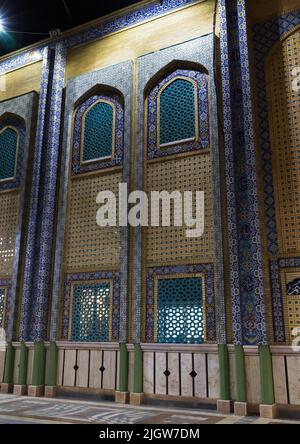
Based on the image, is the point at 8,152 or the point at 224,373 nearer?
the point at 224,373

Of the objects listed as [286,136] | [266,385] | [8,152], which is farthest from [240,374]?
[8,152]

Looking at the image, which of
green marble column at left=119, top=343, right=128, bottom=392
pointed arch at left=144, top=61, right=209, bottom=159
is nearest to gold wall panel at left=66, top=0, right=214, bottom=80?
pointed arch at left=144, top=61, right=209, bottom=159

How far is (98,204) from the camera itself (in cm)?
691

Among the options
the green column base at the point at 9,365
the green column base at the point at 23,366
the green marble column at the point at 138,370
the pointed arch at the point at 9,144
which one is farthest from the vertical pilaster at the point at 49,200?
the green marble column at the point at 138,370

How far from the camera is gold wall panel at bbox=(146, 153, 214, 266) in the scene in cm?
593

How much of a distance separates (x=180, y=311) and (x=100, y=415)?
5.63ft

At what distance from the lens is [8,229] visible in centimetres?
757

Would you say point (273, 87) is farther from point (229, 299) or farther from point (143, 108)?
point (229, 299)

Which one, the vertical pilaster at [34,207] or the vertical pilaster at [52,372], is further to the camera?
the vertical pilaster at [34,207]

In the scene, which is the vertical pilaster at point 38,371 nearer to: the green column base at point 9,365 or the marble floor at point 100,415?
the green column base at point 9,365

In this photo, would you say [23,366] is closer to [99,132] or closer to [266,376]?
[266,376]

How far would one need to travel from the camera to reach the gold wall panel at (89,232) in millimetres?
6586

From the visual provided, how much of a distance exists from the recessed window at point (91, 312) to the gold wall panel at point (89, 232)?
1.09 feet

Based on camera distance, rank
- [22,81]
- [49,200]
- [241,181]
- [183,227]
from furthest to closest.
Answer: [22,81] → [49,200] → [183,227] → [241,181]
